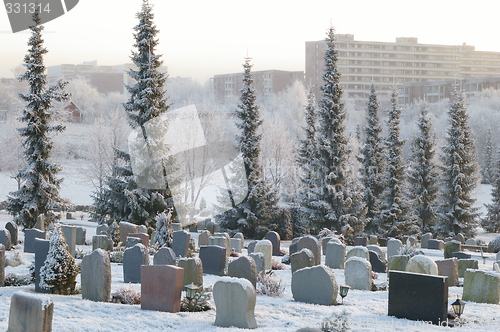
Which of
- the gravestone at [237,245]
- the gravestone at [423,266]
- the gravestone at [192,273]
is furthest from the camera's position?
the gravestone at [237,245]

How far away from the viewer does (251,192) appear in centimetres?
3366

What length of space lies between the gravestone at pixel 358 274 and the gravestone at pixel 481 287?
218cm

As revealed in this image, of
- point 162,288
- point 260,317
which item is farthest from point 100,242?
point 260,317

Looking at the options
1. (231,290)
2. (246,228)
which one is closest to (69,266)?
(231,290)

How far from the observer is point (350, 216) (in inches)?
1302

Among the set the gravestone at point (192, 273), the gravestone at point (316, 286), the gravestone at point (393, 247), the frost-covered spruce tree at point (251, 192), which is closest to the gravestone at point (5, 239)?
the gravestone at point (192, 273)

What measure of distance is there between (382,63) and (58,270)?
132830 millimetres

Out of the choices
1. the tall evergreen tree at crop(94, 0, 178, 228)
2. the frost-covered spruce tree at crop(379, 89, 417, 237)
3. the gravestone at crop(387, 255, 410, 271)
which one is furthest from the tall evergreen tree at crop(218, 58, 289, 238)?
the gravestone at crop(387, 255, 410, 271)

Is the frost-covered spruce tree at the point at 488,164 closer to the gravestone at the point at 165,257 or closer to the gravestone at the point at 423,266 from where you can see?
the gravestone at the point at 423,266

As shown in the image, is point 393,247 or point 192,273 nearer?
point 192,273

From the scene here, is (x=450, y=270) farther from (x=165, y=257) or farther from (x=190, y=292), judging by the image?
(x=190, y=292)

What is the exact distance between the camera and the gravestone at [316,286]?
11672mm

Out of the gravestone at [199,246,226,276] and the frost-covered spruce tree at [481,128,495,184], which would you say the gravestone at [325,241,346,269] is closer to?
the gravestone at [199,246,226,276]

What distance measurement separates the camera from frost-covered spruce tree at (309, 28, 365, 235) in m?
33.5
